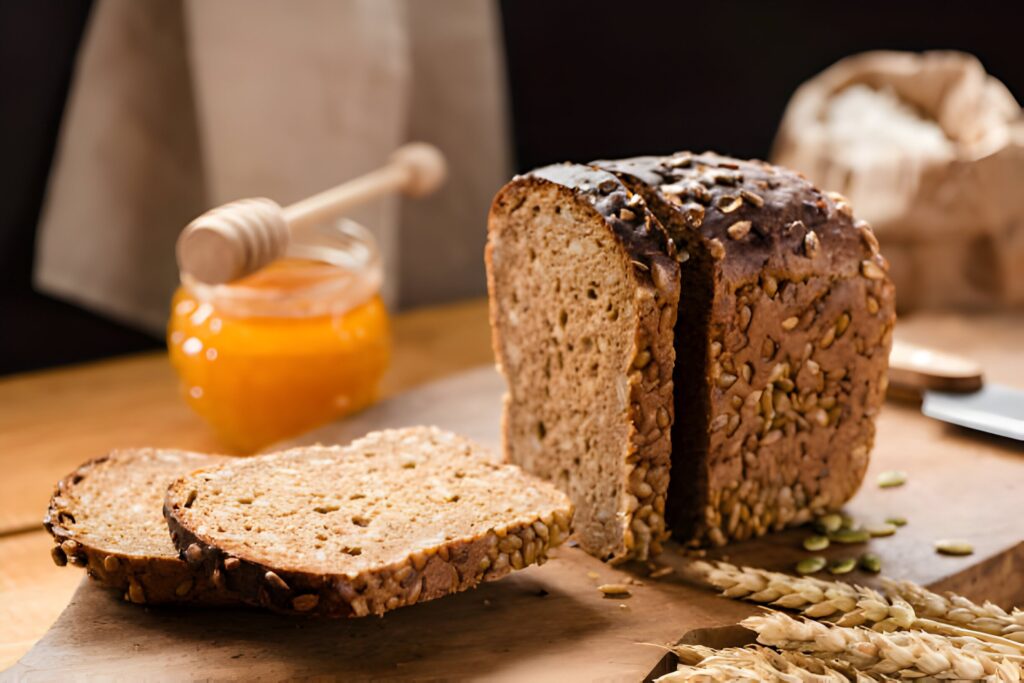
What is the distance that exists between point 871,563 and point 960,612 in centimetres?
27

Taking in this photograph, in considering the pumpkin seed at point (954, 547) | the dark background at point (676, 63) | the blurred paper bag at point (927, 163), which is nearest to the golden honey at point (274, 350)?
the dark background at point (676, 63)

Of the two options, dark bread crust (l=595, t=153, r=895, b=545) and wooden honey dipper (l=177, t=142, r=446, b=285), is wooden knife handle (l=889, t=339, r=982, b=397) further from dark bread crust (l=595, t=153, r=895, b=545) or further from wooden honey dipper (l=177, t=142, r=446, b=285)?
wooden honey dipper (l=177, t=142, r=446, b=285)

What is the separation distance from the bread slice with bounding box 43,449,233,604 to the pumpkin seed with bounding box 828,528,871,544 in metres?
1.21

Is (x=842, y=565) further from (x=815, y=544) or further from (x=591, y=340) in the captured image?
(x=591, y=340)

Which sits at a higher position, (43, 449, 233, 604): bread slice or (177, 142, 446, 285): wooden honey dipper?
(177, 142, 446, 285): wooden honey dipper

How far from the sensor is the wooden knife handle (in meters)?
2.91

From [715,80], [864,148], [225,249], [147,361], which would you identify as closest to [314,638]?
[225,249]

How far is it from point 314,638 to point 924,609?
1070 millimetres

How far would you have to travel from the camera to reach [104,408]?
3.28m

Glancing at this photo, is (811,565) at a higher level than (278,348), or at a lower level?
lower

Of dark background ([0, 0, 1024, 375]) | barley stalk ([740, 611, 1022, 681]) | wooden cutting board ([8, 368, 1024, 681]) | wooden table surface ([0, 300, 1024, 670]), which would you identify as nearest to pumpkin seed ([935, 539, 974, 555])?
wooden cutting board ([8, 368, 1024, 681])

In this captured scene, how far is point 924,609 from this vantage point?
2.03 metres

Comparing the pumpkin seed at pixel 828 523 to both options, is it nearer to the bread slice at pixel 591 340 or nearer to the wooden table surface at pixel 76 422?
the bread slice at pixel 591 340

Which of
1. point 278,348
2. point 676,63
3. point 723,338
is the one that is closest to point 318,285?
point 278,348
